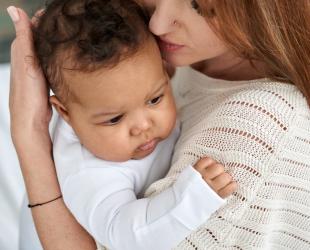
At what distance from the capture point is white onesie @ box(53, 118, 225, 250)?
34.9 inches

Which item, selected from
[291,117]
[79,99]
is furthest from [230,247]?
[79,99]

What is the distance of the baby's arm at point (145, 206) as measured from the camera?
0.88 m

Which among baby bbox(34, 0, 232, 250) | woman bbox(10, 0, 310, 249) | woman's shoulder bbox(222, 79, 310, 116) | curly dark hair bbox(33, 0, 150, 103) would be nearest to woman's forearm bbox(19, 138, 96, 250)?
woman bbox(10, 0, 310, 249)

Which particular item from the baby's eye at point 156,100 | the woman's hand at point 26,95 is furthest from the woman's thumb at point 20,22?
the baby's eye at point 156,100

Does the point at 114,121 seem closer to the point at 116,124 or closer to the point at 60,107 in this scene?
the point at 116,124

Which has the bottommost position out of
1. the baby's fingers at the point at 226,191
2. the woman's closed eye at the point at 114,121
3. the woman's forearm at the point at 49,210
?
the woman's forearm at the point at 49,210

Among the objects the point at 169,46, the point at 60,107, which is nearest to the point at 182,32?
the point at 169,46

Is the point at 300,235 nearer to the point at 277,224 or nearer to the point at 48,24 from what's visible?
the point at 277,224

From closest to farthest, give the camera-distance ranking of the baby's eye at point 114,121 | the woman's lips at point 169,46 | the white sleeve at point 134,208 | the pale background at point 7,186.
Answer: the white sleeve at point 134,208 → the baby's eye at point 114,121 → the woman's lips at point 169,46 → the pale background at point 7,186

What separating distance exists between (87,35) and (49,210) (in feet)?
1.48

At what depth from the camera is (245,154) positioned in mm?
922

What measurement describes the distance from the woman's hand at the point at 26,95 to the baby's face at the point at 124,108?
0.16 m

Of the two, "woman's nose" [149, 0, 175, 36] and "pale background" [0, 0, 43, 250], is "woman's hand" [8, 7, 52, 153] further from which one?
"pale background" [0, 0, 43, 250]

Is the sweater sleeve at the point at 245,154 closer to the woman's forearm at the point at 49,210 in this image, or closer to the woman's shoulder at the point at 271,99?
the woman's shoulder at the point at 271,99
